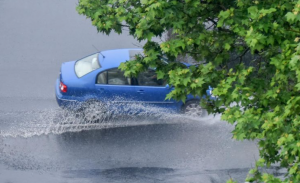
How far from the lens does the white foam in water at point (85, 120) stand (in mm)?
13344

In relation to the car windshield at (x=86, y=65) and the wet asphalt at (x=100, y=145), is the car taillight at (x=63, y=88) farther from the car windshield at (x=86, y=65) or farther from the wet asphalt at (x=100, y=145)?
the wet asphalt at (x=100, y=145)

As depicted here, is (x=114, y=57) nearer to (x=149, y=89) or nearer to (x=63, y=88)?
(x=149, y=89)

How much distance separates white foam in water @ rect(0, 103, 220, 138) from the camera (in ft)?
43.8

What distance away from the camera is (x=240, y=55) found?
315 inches

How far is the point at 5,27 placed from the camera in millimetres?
20766

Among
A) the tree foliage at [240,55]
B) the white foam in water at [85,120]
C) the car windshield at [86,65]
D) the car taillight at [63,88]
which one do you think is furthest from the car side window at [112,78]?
the tree foliage at [240,55]

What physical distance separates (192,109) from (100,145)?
2574 mm

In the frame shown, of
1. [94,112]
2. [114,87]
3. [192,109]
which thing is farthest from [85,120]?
[192,109]

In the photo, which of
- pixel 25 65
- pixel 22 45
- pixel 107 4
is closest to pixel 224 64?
pixel 107 4

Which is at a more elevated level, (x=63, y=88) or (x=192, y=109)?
(x=63, y=88)

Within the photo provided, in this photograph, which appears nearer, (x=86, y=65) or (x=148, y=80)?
(x=148, y=80)

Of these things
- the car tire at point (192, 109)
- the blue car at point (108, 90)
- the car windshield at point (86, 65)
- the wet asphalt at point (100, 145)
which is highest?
the car windshield at point (86, 65)

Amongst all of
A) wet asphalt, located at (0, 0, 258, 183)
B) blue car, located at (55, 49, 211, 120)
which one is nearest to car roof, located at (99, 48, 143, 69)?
blue car, located at (55, 49, 211, 120)

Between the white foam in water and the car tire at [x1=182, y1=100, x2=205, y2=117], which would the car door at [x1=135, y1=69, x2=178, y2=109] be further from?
the car tire at [x1=182, y1=100, x2=205, y2=117]
